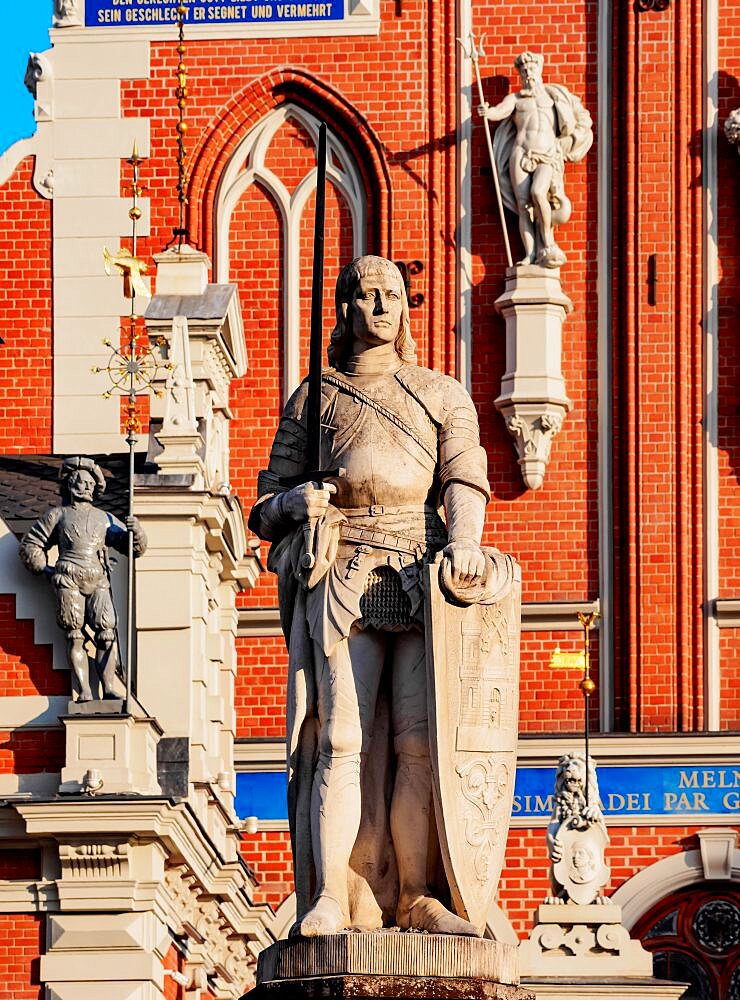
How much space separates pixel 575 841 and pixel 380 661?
39.8 ft

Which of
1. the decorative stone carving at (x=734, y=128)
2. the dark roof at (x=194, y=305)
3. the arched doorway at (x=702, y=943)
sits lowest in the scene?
the arched doorway at (x=702, y=943)

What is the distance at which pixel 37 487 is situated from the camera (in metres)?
19.5

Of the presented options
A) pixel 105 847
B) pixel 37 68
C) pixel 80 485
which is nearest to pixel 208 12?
pixel 37 68

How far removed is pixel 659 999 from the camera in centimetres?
2017

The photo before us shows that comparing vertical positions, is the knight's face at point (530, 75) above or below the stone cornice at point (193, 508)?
above

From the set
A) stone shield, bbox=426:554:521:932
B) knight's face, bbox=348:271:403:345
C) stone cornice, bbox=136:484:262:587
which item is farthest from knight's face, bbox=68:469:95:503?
stone shield, bbox=426:554:521:932

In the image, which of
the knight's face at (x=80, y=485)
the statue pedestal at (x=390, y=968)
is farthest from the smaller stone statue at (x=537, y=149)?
the statue pedestal at (x=390, y=968)

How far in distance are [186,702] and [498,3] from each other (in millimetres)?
8338

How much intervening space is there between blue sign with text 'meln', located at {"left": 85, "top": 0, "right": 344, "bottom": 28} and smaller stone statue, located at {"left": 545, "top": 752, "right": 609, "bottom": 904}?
6.79m

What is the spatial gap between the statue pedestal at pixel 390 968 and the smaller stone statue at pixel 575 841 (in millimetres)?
12269

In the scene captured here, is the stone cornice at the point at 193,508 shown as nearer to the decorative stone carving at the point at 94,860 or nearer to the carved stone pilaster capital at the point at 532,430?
the decorative stone carving at the point at 94,860

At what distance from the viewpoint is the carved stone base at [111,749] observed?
17.4 m

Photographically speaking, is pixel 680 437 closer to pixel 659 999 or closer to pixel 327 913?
pixel 659 999

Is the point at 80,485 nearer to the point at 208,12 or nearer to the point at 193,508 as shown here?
the point at 193,508
